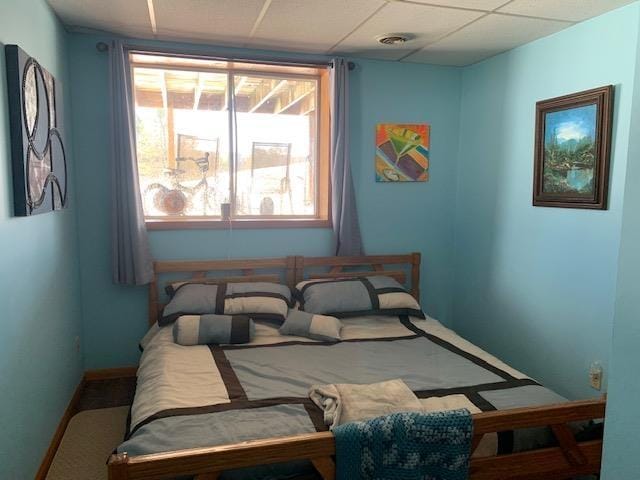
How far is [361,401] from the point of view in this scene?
181cm

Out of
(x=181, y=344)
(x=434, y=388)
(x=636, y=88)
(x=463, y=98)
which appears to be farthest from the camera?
(x=463, y=98)

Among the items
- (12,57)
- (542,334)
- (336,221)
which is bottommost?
(542,334)

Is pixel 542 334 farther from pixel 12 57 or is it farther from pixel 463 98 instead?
pixel 12 57

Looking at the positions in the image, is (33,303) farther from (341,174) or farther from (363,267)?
(363,267)

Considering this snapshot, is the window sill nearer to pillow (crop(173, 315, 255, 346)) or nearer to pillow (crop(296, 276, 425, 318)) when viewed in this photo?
pillow (crop(296, 276, 425, 318))

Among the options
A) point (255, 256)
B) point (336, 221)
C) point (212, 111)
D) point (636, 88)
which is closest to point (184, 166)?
point (212, 111)

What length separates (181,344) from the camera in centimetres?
269

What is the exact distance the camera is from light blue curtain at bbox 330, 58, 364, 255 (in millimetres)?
3434

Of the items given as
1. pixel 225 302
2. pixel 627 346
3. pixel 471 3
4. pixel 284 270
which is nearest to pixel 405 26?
pixel 471 3

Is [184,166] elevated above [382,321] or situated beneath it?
elevated above

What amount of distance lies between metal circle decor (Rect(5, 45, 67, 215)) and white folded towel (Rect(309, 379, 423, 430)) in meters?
1.41

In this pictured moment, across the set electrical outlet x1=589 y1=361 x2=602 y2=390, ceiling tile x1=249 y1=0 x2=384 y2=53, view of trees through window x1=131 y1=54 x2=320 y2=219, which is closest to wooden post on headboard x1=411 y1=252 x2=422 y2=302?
view of trees through window x1=131 y1=54 x2=320 y2=219

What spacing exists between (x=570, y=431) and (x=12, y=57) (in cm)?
253

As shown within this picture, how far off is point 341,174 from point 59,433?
233cm
